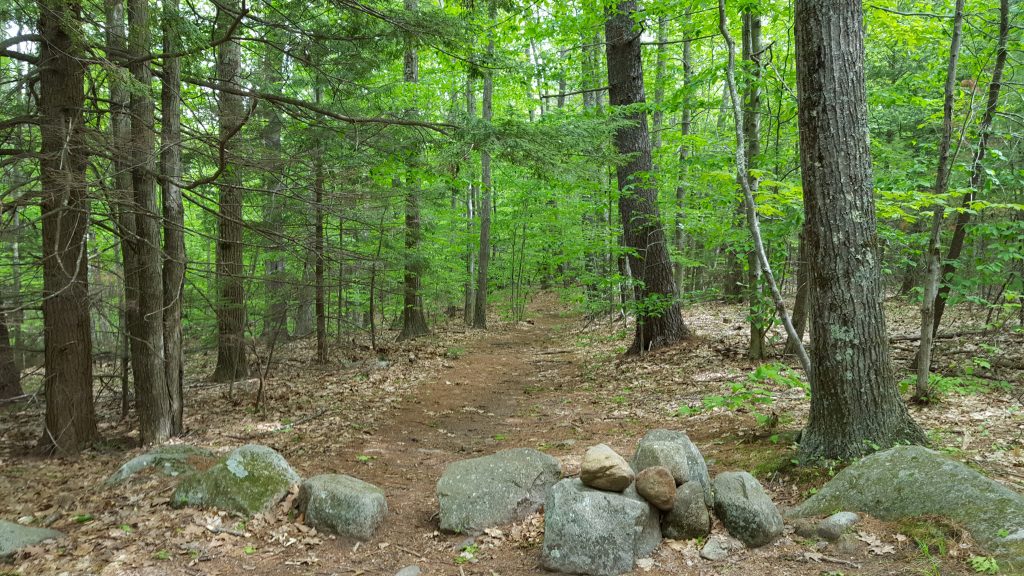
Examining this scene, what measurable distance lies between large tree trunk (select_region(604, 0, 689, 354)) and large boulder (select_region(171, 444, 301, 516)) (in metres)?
6.54

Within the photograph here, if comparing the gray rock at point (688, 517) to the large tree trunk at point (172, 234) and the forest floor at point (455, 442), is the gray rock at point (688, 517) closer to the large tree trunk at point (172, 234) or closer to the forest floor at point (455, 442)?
the forest floor at point (455, 442)

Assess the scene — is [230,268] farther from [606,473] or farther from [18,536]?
[606,473]

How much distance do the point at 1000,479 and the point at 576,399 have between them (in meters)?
5.33

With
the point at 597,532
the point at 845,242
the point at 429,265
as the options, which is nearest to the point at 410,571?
the point at 597,532

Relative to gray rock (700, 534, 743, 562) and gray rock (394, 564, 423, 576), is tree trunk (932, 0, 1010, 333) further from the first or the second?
gray rock (394, 564, 423, 576)

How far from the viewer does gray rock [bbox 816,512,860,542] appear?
11.4 ft

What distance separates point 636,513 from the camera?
372cm

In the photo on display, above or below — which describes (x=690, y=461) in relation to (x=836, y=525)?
above

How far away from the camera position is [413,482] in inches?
222

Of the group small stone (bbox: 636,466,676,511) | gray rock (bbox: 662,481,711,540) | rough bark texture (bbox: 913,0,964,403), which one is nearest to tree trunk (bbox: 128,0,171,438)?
small stone (bbox: 636,466,676,511)

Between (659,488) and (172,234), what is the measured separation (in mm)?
6170

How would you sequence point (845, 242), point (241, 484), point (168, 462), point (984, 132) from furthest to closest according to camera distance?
point (984, 132) → point (168, 462) → point (241, 484) → point (845, 242)

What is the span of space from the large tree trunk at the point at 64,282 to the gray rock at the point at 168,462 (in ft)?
4.99

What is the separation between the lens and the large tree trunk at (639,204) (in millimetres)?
9945
